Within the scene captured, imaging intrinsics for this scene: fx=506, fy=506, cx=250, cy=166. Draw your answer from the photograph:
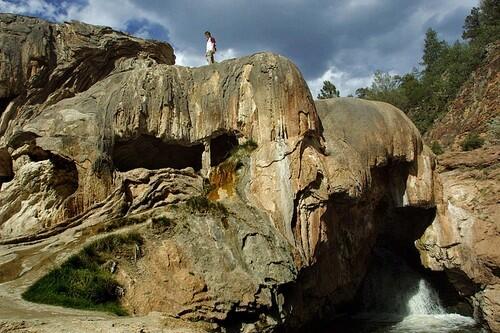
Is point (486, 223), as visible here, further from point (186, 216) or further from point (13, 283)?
point (13, 283)

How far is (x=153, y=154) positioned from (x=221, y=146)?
231 cm

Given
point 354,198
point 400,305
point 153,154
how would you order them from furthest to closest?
point 400,305 → point 153,154 → point 354,198

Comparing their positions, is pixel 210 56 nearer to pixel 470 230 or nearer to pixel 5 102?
pixel 5 102

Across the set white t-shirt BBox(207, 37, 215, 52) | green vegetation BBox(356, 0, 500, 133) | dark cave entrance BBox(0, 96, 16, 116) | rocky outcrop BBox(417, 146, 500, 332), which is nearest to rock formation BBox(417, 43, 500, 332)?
rocky outcrop BBox(417, 146, 500, 332)

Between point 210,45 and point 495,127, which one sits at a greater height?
point 210,45

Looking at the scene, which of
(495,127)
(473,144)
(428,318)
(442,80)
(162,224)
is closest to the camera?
(162,224)

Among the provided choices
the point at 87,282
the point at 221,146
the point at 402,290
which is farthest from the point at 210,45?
the point at 402,290

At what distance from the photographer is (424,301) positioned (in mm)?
20469

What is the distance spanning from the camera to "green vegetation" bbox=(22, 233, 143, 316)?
944 centimetres

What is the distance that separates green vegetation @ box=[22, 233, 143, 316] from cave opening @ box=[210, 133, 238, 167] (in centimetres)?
559

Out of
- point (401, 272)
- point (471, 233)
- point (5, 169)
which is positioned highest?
point (5, 169)

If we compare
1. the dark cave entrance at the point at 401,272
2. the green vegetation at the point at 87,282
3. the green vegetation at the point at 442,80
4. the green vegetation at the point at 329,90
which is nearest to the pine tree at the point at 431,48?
the green vegetation at the point at 442,80

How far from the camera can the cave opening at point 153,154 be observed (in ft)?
52.5

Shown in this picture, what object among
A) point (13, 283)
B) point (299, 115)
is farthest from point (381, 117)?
point (13, 283)
